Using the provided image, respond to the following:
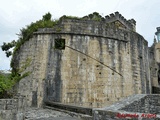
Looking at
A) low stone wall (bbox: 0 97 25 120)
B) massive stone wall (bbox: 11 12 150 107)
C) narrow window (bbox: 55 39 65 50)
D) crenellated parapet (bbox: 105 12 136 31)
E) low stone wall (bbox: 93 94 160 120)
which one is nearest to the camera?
low stone wall (bbox: 93 94 160 120)

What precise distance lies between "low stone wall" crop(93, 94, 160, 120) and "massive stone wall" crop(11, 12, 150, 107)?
4.09 m

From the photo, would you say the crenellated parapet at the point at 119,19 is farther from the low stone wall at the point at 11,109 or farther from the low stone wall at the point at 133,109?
the low stone wall at the point at 11,109

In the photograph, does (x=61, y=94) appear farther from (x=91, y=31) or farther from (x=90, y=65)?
(x=91, y=31)

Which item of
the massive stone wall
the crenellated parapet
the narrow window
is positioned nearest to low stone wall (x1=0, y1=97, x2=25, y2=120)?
the massive stone wall

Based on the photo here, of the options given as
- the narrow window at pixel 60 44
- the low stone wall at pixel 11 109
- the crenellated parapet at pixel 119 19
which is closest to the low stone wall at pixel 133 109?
the low stone wall at pixel 11 109

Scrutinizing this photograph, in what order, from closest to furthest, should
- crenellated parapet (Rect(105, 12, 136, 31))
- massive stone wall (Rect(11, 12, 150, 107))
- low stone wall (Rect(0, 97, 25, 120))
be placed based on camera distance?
low stone wall (Rect(0, 97, 25, 120)) → massive stone wall (Rect(11, 12, 150, 107)) → crenellated parapet (Rect(105, 12, 136, 31))

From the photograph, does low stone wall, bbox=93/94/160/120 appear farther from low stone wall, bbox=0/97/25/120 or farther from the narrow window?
the narrow window

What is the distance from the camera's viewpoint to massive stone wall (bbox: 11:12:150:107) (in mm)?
11484

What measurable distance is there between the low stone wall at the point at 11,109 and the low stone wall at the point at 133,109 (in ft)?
7.37

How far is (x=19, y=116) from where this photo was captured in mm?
6512

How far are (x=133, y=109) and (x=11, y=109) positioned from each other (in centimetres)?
367

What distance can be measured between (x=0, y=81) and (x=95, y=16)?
8.03 metres

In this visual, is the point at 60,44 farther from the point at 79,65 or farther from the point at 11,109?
the point at 11,109

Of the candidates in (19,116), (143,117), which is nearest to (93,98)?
(19,116)
